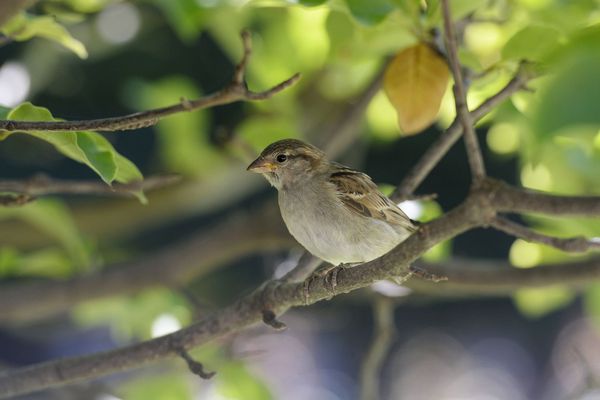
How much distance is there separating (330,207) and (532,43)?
32.6 inches

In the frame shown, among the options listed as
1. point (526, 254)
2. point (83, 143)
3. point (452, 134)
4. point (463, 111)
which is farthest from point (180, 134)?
point (463, 111)

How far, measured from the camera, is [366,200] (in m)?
1.96

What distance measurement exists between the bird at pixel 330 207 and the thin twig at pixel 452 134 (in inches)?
2.9

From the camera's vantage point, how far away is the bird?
1835mm

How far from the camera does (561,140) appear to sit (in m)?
1.54

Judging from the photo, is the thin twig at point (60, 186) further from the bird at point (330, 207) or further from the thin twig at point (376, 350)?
the thin twig at point (376, 350)

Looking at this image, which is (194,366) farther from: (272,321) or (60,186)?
(60,186)

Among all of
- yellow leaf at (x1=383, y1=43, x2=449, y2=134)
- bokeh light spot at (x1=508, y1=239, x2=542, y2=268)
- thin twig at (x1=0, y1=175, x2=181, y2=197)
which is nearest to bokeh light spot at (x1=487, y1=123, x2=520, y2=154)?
bokeh light spot at (x1=508, y1=239, x2=542, y2=268)

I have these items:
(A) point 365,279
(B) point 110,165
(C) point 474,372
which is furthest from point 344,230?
(C) point 474,372

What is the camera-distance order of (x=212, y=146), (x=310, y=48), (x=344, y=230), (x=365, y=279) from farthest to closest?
1. (x=212, y=146)
2. (x=310, y=48)
3. (x=344, y=230)
4. (x=365, y=279)

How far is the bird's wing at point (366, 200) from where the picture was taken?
190 cm

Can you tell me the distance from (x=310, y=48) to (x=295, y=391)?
275 centimetres

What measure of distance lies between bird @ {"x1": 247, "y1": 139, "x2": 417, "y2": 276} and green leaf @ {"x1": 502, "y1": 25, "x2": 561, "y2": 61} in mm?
515

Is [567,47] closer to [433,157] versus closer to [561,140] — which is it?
[433,157]
